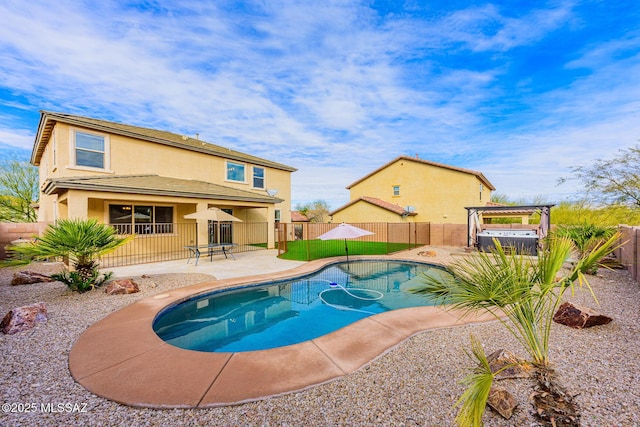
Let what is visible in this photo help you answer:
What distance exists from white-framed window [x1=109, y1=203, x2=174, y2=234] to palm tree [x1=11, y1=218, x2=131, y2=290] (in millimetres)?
6227

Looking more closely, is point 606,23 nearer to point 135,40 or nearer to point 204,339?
point 204,339

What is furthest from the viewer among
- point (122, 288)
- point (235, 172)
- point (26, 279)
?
point (235, 172)

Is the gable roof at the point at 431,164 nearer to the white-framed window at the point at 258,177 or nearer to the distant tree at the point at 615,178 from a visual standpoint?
the distant tree at the point at 615,178

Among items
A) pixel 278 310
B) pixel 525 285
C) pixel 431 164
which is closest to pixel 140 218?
pixel 278 310

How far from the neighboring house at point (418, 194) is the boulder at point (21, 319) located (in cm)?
2001

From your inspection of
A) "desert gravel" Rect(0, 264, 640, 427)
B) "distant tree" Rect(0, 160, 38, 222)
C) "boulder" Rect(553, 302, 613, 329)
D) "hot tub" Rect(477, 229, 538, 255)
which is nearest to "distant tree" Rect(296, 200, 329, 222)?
"hot tub" Rect(477, 229, 538, 255)

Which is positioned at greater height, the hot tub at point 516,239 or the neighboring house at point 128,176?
the neighboring house at point 128,176

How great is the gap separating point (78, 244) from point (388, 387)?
7.97 m

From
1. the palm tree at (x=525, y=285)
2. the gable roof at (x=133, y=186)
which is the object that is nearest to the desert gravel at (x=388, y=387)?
the palm tree at (x=525, y=285)

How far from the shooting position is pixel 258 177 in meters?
18.9

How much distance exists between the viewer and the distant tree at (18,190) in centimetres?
2050

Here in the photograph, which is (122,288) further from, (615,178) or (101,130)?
(615,178)

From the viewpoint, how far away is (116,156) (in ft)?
40.7

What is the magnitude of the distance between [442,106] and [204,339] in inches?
749
